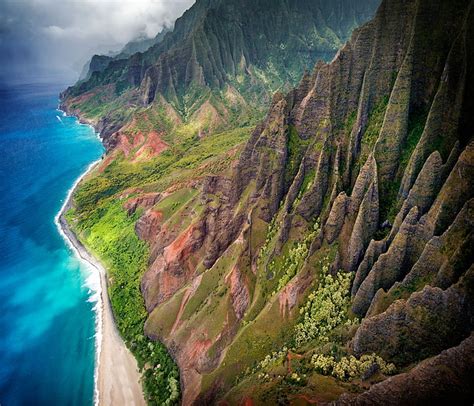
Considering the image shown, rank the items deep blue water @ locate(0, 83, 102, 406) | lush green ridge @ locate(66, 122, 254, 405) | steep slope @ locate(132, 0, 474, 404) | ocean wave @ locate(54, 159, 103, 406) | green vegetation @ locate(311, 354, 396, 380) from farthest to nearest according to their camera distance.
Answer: ocean wave @ locate(54, 159, 103, 406)
deep blue water @ locate(0, 83, 102, 406)
lush green ridge @ locate(66, 122, 254, 405)
steep slope @ locate(132, 0, 474, 404)
green vegetation @ locate(311, 354, 396, 380)

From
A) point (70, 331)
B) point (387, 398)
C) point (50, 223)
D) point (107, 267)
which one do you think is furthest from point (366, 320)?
point (50, 223)

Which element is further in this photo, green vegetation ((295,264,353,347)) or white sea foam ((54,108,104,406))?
white sea foam ((54,108,104,406))

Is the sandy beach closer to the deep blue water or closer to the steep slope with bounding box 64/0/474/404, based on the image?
the deep blue water

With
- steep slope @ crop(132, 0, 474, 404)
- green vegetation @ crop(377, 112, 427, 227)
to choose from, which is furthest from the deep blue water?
green vegetation @ crop(377, 112, 427, 227)

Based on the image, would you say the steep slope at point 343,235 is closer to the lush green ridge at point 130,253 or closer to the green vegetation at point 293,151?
the green vegetation at point 293,151

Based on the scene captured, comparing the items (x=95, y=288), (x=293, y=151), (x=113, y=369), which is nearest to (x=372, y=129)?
(x=293, y=151)

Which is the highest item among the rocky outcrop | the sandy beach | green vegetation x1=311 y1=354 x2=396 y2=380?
the rocky outcrop

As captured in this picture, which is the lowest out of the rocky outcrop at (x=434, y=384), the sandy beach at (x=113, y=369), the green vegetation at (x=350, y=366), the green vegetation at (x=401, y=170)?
the sandy beach at (x=113, y=369)

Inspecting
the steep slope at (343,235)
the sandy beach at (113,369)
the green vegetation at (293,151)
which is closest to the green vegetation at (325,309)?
the steep slope at (343,235)
